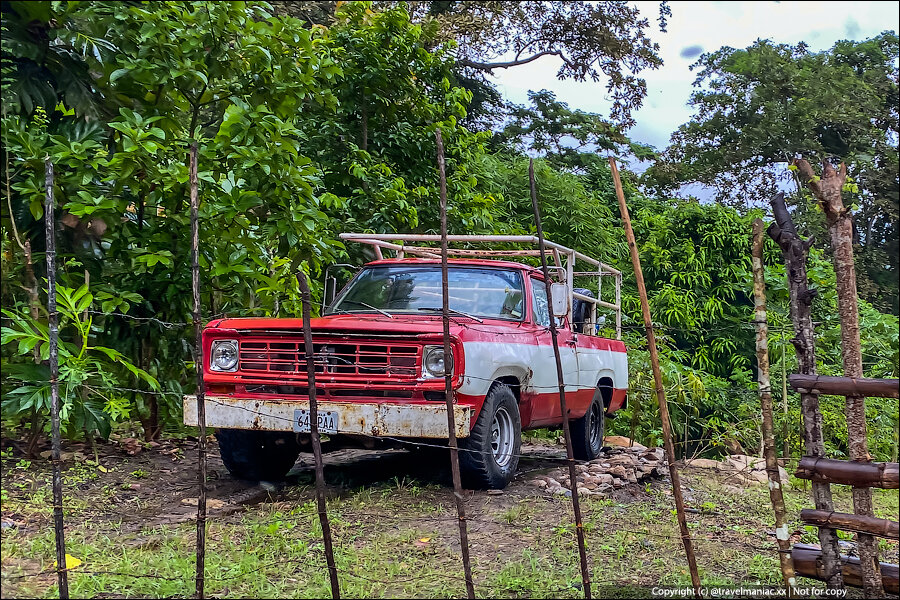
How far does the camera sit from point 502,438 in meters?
6.76

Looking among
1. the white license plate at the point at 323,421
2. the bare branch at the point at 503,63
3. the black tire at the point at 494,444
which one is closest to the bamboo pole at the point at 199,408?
the white license plate at the point at 323,421

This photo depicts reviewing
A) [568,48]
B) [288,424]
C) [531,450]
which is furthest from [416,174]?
[568,48]

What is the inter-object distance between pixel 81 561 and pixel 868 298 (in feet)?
63.9

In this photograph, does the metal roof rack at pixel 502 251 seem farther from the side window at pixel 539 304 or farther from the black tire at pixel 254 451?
the black tire at pixel 254 451

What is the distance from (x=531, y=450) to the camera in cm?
977

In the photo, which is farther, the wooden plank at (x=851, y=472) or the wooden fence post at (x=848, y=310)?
the wooden fence post at (x=848, y=310)

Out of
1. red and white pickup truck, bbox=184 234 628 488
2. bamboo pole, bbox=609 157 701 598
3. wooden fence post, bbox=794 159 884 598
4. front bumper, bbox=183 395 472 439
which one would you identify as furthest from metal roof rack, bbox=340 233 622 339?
wooden fence post, bbox=794 159 884 598

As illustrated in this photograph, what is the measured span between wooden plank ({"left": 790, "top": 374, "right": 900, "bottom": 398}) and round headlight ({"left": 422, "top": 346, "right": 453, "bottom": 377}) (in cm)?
245

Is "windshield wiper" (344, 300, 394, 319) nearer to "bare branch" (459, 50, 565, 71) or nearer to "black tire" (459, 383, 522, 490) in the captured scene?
"black tire" (459, 383, 522, 490)

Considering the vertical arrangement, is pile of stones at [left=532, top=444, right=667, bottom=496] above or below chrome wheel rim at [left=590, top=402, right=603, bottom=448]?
below

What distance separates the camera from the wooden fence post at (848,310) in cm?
414

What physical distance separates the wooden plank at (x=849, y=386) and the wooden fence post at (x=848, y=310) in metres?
0.05

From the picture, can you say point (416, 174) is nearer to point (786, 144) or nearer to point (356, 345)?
point (356, 345)

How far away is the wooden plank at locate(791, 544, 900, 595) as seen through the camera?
13.9ft
